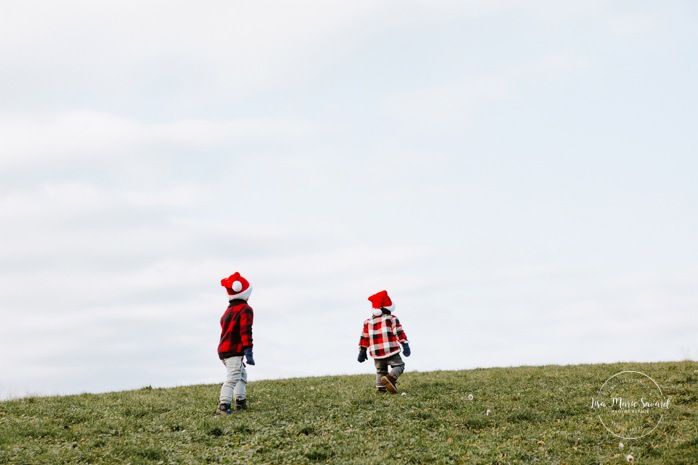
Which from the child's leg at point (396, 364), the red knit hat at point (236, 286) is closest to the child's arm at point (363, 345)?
the child's leg at point (396, 364)

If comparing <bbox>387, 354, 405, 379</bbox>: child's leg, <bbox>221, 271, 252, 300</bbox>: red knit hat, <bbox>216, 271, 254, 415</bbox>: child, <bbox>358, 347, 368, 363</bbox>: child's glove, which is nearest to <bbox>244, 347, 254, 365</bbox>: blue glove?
<bbox>216, 271, 254, 415</bbox>: child

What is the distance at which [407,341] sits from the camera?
22031 millimetres

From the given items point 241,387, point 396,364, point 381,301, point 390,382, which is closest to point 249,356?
point 241,387

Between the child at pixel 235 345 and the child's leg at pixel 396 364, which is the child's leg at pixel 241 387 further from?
the child's leg at pixel 396 364

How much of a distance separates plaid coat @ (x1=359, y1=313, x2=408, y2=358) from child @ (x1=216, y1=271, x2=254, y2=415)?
4.27 m

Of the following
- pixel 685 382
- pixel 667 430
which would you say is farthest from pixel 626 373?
pixel 667 430

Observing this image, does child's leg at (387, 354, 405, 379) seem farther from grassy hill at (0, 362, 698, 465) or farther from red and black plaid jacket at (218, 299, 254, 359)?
red and black plaid jacket at (218, 299, 254, 359)

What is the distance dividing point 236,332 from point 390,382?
484 cm

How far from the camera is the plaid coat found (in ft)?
72.3

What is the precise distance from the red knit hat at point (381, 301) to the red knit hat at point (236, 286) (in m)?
4.38

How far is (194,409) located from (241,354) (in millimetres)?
1981

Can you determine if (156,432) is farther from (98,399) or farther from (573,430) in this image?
(573,430)

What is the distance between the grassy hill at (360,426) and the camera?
15.6 meters

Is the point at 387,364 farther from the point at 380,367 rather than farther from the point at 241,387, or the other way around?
the point at 241,387
